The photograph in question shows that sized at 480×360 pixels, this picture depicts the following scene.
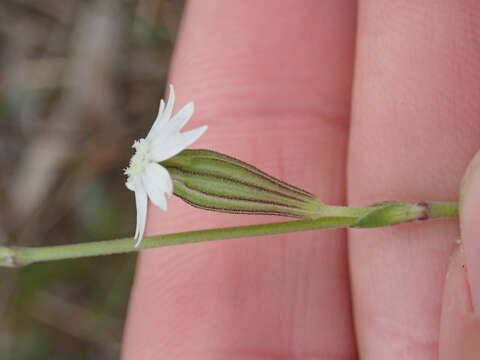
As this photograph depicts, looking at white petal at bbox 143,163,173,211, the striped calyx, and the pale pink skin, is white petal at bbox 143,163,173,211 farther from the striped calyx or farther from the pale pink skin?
the pale pink skin

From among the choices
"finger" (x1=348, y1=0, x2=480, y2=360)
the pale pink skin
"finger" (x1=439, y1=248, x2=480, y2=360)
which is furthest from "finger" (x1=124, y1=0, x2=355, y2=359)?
"finger" (x1=439, y1=248, x2=480, y2=360)

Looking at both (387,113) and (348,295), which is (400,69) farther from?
(348,295)

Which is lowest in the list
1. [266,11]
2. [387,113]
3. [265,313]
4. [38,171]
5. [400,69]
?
[265,313]

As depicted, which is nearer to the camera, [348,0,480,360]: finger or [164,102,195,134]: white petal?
[164,102,195,134]: white petal

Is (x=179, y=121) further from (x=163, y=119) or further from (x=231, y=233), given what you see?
(x=231, y=233)

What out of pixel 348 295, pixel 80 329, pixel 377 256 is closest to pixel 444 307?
pixel 377 256

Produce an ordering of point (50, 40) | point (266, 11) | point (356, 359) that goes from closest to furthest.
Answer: point (356, 359) < point (266, 11) < point (50, 40)
